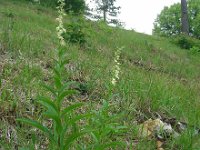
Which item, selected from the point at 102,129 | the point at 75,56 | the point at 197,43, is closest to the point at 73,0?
the point at 197,43

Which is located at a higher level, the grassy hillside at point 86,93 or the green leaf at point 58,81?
the green leaf at point 58,81

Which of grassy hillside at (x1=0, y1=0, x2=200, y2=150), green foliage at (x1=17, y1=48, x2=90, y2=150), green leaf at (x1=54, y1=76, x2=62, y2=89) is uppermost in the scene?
green leaf at (x1=54, y1=76, x2=62, y2=89)

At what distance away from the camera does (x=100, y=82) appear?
552cm

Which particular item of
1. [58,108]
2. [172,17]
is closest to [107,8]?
[172,17]

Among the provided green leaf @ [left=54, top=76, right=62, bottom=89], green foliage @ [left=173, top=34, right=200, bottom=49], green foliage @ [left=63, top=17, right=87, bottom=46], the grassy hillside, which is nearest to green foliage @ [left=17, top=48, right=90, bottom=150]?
green leaf @ [left=54, top=76, right=62, bottom=89]

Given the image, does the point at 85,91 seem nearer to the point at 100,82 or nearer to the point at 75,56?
the point at 100,82

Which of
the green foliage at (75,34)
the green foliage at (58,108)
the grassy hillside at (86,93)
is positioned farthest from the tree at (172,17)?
the green foliage at (58,108)

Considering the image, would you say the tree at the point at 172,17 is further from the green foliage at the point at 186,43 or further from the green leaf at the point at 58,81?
the green leaf at the point at 58,81

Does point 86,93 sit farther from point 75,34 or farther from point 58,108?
point 75,34

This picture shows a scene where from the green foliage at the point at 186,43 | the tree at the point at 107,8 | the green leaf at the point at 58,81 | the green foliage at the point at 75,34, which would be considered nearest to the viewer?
the green leaf at the point at 58,81

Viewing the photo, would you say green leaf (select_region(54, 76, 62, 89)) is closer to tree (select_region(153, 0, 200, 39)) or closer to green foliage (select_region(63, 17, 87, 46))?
green foliage (select_region(63, 17, 87, 46))

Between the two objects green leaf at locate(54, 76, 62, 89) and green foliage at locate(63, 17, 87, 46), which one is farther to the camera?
green foliage at locate(63, 17, 87, 46)

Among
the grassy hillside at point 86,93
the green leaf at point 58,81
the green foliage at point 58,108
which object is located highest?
the green leaf at point 58,81

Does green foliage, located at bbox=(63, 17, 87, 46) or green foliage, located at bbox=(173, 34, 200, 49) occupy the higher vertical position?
green foliage, located at bbox=(63, 17, 87, 46)
